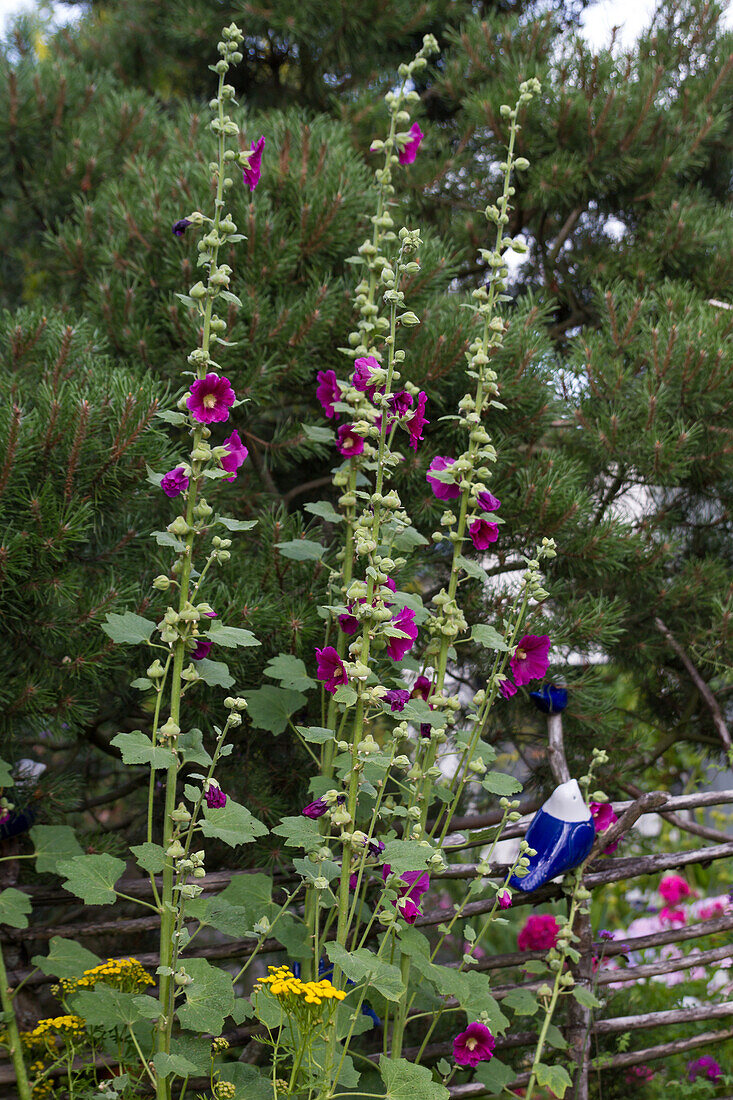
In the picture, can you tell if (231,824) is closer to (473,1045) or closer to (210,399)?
(210,399)

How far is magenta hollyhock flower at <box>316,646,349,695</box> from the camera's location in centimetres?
131

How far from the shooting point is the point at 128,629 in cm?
120

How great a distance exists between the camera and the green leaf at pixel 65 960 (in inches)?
57.8

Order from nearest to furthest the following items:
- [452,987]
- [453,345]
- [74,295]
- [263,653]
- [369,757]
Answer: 1. [369,757]
2. [452,987]
3. [263,653]
4. [453,345]
5. [74,295]

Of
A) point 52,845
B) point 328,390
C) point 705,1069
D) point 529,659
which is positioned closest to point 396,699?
point 529,659

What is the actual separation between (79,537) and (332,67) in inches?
94.8

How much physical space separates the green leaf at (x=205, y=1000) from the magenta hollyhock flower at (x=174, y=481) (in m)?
0.69

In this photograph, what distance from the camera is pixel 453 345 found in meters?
2.04

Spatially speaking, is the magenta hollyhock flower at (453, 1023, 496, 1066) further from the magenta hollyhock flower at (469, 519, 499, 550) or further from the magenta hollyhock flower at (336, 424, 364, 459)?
the magenta hollyhock flower at (336, 424, 364, 459)

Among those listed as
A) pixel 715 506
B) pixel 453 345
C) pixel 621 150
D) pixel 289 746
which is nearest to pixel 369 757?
pixel 289 746

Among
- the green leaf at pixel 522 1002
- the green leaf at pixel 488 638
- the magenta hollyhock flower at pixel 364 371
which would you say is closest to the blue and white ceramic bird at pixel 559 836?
the green leaf at pixel 522 1002

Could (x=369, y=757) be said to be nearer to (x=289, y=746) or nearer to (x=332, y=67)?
(x=289, y=746)

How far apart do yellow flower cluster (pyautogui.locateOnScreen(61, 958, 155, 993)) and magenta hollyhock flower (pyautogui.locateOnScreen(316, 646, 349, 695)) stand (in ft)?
2.07

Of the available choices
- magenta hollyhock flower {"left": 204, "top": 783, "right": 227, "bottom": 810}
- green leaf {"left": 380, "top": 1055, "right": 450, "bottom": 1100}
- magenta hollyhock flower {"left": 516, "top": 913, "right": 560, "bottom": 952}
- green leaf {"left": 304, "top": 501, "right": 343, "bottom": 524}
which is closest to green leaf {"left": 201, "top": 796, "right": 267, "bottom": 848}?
magenta hollyhock flower {"left": 204, "top": 783, "right": 227, "bottom": 810}
